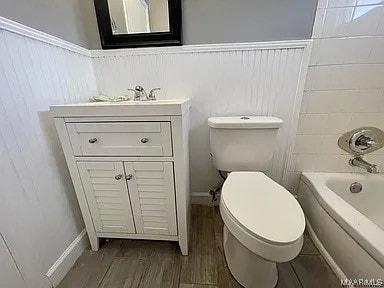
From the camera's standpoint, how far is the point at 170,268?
1.00m

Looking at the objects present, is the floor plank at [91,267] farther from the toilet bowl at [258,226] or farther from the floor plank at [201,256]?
the toilet bowl at [258,226]

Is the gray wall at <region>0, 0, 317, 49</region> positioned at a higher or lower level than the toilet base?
higher

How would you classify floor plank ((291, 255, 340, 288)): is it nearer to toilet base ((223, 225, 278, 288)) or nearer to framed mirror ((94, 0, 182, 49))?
toilet base ((223, 225, 278, 288))

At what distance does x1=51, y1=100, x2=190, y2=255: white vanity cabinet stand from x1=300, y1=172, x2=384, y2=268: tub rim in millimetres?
771

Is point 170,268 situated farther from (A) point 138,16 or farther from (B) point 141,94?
(A) point 138,16

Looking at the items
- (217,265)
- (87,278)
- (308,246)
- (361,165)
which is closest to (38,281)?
(87,278)

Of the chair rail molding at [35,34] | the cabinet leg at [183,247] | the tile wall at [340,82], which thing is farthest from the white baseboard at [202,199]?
the chair rail molding at [35,34]

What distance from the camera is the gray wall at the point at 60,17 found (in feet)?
2.48

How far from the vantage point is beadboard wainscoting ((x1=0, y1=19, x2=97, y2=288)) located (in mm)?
706


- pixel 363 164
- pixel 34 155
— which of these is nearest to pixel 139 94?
pixel 34 155

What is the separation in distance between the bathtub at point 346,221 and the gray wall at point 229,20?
941 mm

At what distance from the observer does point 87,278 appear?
0.96 m

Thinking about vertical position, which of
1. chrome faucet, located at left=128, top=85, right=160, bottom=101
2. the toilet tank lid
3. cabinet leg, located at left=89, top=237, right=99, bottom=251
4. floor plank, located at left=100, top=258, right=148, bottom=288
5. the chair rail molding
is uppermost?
the chair rail molding

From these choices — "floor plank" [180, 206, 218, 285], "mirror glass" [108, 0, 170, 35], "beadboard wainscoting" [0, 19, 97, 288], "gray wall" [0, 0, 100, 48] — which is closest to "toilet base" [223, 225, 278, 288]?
"floor plank" [180, 206, 218, 285]
